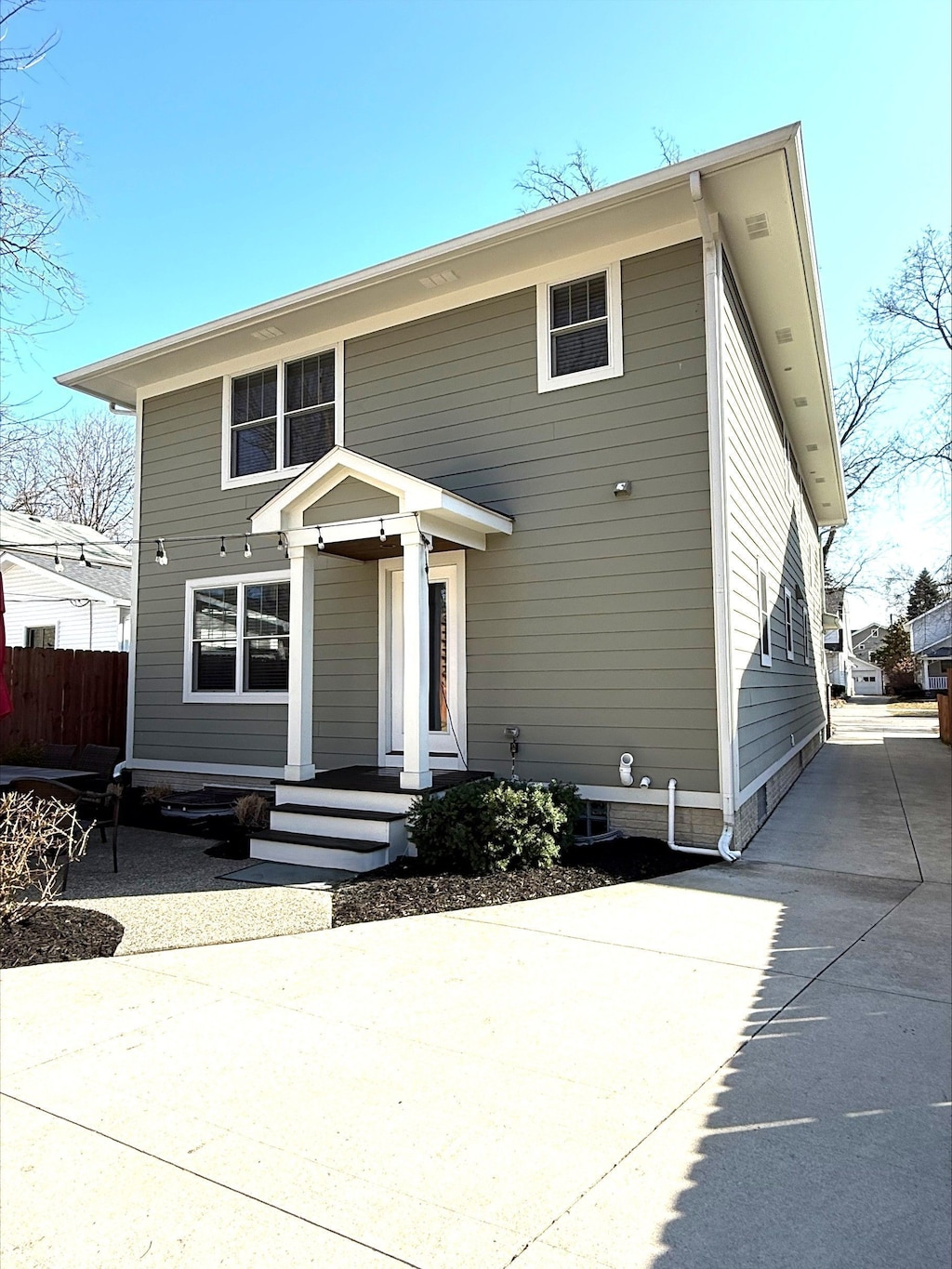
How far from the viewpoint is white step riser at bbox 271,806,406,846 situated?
6.67m

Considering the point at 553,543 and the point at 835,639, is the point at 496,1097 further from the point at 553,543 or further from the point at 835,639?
the point at 835,639

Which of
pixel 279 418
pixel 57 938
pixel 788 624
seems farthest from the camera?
pixel 788 624

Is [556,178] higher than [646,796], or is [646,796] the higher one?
[556,178]

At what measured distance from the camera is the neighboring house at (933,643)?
37344 mm

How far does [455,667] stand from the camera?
8133mm

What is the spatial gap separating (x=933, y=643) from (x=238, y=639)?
125 ft

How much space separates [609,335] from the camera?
7.48 metres

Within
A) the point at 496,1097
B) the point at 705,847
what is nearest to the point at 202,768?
the point at 705,847

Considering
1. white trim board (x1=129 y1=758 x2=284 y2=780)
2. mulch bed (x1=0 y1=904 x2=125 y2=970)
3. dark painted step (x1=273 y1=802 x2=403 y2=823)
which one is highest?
white trim board (x1=129 y1=758 x2=284 y2=780)

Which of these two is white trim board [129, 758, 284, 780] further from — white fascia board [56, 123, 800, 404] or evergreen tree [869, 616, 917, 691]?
evergreen tree [869, 616, 917, 691]

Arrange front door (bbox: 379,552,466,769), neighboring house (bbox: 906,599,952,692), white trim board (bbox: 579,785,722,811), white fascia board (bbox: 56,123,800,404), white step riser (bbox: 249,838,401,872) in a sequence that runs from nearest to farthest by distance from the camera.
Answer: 1. white fascia board (bbox: 56,123,800,404)
2. white step riser (bbox: 249,838,401,872)
3. white trim board (bbox: 579,785,722,811)
4. front door (bbox: 379,552,466,769)
5. neighboring house (bbox: 906,599,952,692)

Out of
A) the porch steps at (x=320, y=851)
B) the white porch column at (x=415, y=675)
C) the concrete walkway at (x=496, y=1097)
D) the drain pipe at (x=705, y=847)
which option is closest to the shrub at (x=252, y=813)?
the porch steps at (x=320, y=851)

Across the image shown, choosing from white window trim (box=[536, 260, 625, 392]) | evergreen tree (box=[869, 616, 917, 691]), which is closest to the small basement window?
white window trim (box=[536, 260, 625, 392])

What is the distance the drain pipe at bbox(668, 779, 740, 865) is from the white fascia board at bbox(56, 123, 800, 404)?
481cm
